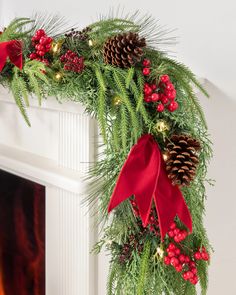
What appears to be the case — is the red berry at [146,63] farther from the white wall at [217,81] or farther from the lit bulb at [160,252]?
the lit bulb at [160,252]


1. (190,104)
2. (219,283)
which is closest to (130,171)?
(190,104)

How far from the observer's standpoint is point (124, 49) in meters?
0.82

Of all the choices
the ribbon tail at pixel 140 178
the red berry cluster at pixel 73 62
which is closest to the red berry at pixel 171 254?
the ribbon tail at pixel 140 178

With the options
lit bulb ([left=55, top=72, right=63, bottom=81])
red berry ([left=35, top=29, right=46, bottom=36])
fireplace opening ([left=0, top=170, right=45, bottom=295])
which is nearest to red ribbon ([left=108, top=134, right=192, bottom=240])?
lit bulb ([left=55, top=72, right=63, bottom=81])

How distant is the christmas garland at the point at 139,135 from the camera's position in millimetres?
820

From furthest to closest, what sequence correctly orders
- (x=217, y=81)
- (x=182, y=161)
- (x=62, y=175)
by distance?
1. (x=62, y=175)
2. (x=217, y=81)
3. (x=182, y=161)

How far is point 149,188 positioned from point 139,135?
11 centimetres

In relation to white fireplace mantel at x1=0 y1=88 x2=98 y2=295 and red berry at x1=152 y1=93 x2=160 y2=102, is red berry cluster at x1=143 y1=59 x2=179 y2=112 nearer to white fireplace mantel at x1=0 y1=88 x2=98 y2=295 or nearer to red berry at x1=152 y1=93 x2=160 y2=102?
red berry at x1=152 y1=93 x2=160 y2=102

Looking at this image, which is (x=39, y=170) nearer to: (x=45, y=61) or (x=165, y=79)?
(x=45, y=61)

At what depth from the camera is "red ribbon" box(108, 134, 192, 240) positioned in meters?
0.80

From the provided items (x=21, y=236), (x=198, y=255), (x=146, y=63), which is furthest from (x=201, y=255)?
A: (x=21, y=236)

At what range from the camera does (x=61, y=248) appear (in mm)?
1286

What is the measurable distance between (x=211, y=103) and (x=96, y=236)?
415 millimetres

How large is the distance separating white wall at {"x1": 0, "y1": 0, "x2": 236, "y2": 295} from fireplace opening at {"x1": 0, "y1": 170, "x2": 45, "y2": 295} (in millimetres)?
505
